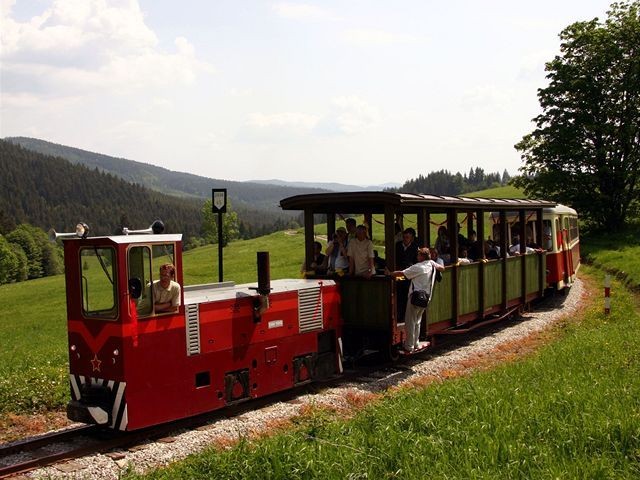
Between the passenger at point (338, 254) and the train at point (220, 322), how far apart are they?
0.27 meters

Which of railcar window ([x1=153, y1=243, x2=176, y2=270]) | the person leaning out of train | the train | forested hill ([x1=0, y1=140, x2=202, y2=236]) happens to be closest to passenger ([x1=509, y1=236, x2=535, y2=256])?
the person leaning out of train

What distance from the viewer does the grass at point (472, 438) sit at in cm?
575

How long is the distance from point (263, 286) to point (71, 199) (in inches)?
7251

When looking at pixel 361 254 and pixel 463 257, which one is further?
pixel 463 257

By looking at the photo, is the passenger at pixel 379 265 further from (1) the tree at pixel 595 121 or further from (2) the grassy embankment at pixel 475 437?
(1) the tree at pixel 595 121

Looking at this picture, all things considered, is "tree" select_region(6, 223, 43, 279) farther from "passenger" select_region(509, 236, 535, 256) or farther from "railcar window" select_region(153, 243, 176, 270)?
"railcar window" select_region(153, 243, 176, 270)

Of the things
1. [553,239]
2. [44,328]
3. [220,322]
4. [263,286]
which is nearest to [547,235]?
[553,239]

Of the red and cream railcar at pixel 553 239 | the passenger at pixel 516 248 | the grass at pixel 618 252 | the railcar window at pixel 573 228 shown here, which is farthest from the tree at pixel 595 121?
the passenger at pixel 516 248

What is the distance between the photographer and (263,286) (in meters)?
A: 9.55

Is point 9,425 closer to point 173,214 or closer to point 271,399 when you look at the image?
point 271,399

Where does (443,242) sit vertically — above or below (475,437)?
above

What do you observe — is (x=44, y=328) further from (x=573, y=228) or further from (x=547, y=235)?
(x=573, y=228)

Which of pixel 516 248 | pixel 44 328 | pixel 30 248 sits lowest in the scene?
pixel 30 248

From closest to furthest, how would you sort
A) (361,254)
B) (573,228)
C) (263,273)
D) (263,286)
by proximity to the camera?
(263,273) → (263,286) → (361,254) → (573,228)
